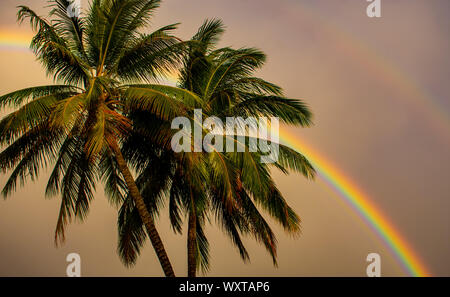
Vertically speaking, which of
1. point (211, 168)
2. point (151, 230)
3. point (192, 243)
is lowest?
point (192, 243)

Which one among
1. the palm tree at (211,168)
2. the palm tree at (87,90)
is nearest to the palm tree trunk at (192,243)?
the palm tree at (211,168)

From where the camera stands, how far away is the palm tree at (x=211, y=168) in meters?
13.8

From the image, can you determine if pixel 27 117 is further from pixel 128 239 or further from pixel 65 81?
pixel 128 239

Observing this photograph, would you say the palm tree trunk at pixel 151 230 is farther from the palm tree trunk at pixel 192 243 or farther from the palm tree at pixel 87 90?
the palm tree trunk at pixel 192 243

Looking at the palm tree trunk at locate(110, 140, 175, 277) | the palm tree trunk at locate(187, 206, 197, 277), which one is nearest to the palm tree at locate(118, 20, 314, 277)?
the palm tree trunk at locate(187, 206, 197, 277)

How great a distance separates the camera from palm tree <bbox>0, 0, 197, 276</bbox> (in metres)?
12.2

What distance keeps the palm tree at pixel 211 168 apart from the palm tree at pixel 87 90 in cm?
98

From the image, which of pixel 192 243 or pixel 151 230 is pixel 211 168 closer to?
pixel 151 230

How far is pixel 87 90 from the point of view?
39.8ft

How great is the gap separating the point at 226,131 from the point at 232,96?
112cm

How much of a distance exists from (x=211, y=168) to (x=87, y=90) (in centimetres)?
367

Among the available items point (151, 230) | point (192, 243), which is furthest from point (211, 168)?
point (192, 243)

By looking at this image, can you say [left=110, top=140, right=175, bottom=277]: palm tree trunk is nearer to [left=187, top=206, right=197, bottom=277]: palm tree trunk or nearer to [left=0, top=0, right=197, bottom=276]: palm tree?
[left=0, top=0, right=197, bottom=276]: palm tree

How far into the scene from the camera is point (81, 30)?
14148mm
